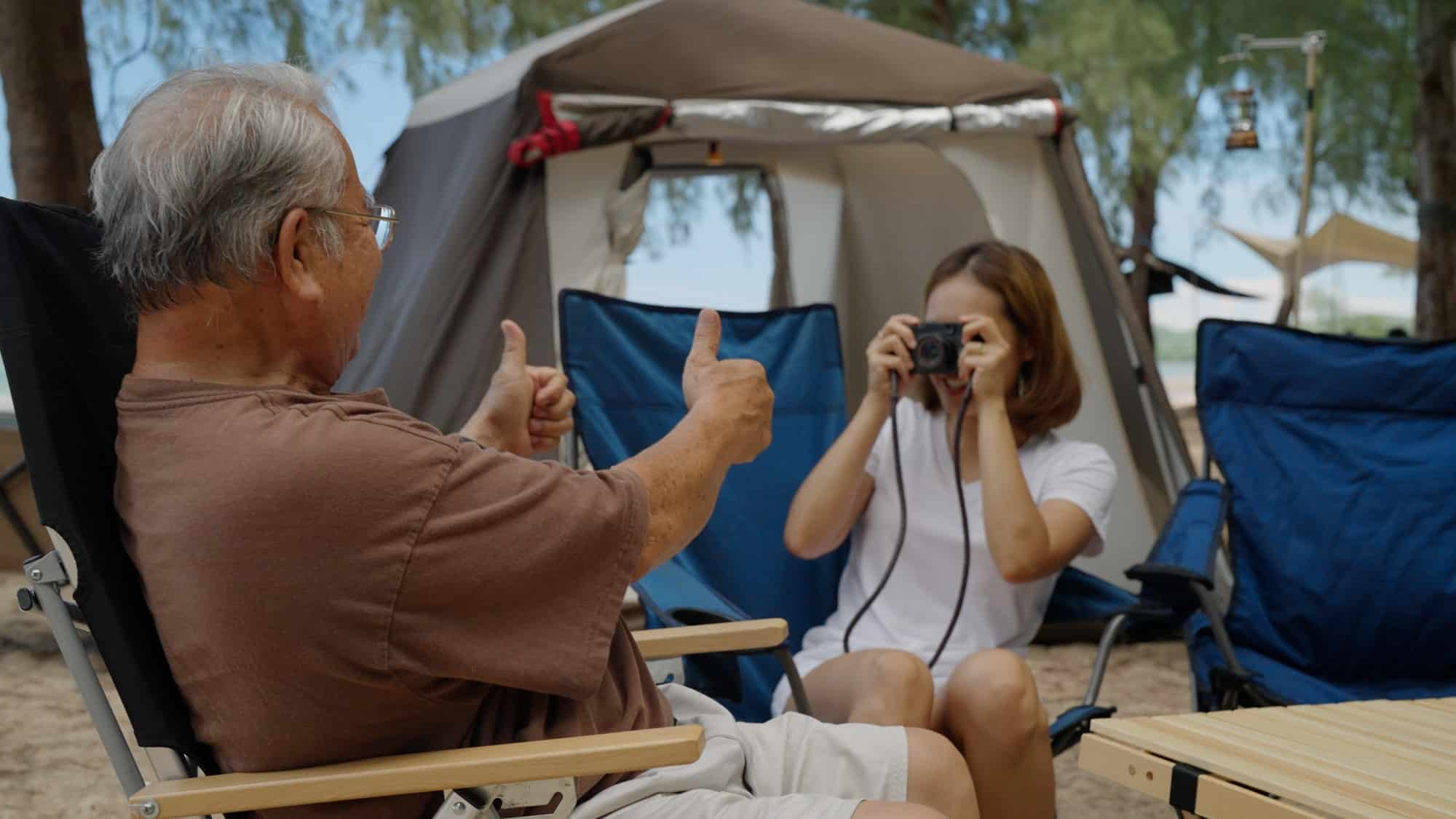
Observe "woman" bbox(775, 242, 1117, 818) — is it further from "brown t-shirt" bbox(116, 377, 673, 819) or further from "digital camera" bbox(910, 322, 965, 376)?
"brown t-shirt" bbox(116, 377, 673, 819)

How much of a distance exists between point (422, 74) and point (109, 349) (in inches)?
296

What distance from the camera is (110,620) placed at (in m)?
1.21

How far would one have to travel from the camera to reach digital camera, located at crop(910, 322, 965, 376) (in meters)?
2.28

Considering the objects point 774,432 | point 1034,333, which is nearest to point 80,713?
point 774,432

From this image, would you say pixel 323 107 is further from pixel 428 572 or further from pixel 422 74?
pixel 422 74

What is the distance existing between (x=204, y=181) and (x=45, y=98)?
3.86 metres

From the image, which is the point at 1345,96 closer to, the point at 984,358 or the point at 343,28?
the point at 343,28

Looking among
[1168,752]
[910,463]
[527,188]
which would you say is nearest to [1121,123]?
[527,188]

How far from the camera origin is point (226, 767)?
1251 mm

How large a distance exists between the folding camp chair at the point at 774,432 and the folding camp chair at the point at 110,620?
966 millimetres

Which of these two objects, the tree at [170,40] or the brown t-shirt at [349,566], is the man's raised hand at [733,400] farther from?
the tree at [170,40]

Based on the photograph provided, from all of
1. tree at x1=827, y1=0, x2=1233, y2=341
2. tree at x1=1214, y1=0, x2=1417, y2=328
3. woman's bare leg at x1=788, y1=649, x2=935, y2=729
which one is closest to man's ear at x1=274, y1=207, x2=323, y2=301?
woman's bare leg at x1=788, y1=649, x2=935, y2=729

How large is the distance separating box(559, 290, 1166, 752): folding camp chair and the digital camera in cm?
44

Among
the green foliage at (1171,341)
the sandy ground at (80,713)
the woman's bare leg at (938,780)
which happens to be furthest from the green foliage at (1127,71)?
the woman's bare leg at (938,780)
